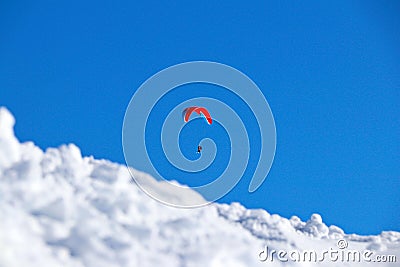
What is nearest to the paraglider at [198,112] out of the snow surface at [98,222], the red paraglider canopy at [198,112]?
the red paraglider canopy at [198,112]

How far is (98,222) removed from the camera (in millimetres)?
14000

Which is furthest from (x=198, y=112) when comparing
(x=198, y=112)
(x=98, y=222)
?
(x=98, y=222)

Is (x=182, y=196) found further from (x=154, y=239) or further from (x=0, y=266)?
(x=0, y=266)

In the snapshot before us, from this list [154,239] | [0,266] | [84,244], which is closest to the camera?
[0,266]

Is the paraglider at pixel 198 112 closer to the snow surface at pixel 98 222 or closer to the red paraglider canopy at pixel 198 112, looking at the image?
the red paraglider canopy at pixel 198 112

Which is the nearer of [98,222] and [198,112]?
[98,222]

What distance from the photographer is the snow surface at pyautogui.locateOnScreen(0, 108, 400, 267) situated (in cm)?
1341

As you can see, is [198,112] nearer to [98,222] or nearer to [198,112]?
[198,112]

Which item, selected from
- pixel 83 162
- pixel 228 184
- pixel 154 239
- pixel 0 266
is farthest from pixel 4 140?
pixel 228 184

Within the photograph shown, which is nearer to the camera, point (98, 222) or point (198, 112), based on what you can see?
point (98, 222)

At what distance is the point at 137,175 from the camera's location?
592 inches

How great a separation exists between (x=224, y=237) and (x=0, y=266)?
613 centimetres

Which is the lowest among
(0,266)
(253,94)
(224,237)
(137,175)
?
(0,266)

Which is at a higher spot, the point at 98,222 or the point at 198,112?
the point at 198,112
